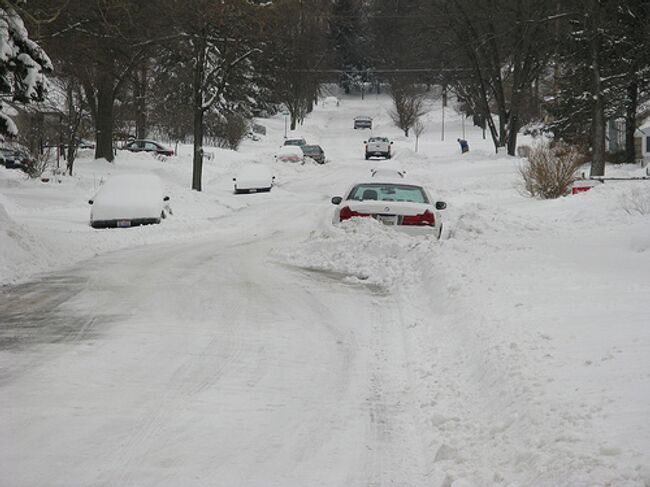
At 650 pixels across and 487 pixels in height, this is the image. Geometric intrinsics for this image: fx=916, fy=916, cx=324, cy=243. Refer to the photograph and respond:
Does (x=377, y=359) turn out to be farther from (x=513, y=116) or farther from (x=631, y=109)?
(x=513, y=116)

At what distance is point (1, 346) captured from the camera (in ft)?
28.7

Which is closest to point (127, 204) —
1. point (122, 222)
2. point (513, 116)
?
point (122, 222)

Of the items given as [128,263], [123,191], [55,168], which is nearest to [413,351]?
[128,263]

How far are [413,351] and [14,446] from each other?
13.5 ft

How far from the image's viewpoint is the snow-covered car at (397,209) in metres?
15.8

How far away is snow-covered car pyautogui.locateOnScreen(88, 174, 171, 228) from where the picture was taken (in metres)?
22.7

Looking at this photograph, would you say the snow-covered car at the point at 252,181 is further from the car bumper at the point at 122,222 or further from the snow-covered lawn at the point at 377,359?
the snow-covered lawn at the point at 377,359

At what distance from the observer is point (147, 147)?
55.6 metres

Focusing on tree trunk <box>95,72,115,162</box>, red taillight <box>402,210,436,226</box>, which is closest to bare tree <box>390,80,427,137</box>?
tree trunk <box>95,72,115,162</box>

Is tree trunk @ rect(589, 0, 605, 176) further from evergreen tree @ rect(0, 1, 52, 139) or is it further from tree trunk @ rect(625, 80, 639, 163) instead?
evergreen tree @ rect(0, 1, 52, 139)

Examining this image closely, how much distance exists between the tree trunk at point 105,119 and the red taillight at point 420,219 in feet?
85.0

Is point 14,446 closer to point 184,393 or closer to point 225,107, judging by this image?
point 184,393

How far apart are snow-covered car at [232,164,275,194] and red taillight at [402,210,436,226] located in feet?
78.0

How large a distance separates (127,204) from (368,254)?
9.82 metres
